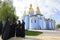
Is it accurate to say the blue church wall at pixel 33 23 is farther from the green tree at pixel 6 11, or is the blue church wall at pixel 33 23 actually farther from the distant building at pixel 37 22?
the green tree at pixel 6 11

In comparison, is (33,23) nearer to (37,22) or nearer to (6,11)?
(37,22)

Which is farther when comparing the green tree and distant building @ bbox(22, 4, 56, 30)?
distant building @ bbox(22, 4, 56, 30)

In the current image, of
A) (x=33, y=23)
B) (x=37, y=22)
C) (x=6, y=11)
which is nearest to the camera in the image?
(x=6, y=11)

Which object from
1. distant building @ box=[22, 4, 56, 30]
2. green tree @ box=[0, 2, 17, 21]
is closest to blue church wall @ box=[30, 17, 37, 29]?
distant building @ box=[22, 4, 56, 30]

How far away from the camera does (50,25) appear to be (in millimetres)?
45781

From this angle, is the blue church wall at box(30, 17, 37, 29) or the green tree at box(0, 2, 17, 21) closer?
the green tree at box(0, 2, 17, 21)

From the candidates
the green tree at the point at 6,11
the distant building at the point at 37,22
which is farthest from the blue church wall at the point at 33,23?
the green tree at the point at 6,11

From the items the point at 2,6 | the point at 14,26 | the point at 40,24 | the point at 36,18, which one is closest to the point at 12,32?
the point at 14,26

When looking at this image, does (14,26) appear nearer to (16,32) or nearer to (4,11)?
(16,32)

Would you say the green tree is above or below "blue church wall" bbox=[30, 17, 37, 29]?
above

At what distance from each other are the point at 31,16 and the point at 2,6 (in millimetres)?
22740

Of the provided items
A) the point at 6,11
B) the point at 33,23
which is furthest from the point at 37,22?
the point at 6,11

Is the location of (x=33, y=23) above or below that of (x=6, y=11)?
below

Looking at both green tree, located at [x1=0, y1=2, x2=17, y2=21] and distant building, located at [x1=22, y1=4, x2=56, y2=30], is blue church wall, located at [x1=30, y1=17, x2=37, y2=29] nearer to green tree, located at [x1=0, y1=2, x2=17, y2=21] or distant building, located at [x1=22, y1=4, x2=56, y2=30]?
distant building, located at [x1=22, y1=4, x2=56, y2=30]
